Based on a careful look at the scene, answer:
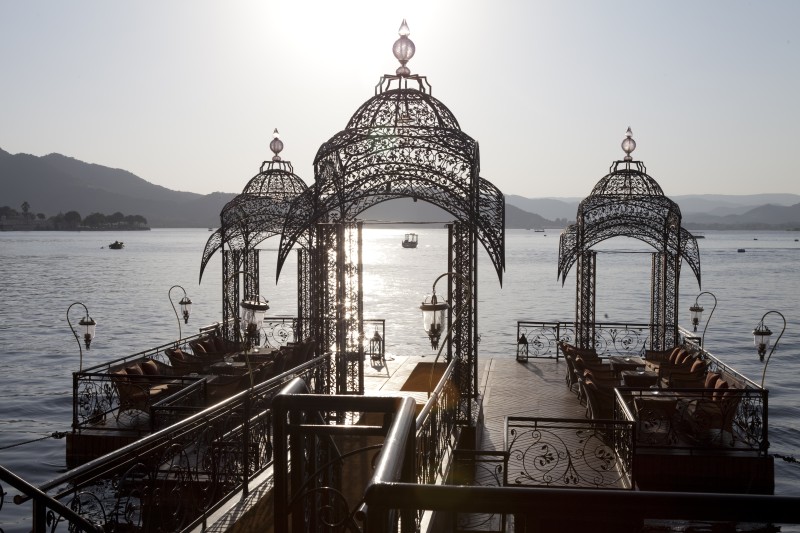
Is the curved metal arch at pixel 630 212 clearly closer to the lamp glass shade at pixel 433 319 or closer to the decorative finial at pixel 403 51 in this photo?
the decorative finial at pixel 403 51

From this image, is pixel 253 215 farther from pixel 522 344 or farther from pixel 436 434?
pixel 436 434

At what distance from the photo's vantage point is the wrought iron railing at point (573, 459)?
10289 mm

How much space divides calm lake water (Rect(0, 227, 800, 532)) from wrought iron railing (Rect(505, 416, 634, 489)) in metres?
5.69

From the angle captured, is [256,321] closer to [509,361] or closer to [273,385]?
[273,385]

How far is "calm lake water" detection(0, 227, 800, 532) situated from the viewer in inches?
897

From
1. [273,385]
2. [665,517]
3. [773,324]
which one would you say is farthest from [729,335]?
[665,517]

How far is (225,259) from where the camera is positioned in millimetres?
20953

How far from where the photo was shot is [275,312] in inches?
2338

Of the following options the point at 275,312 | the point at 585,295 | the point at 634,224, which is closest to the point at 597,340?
the point at 585,295

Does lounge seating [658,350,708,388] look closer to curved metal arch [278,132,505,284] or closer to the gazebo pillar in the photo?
the gazebo pillar

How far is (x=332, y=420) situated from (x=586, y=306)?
9801 millimetres

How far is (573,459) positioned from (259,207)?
11476 millimetres

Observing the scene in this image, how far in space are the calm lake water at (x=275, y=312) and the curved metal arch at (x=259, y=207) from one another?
702cm

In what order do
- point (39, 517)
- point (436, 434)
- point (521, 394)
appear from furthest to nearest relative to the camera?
point (521, 394), point (436, 434), point (39, 517)
